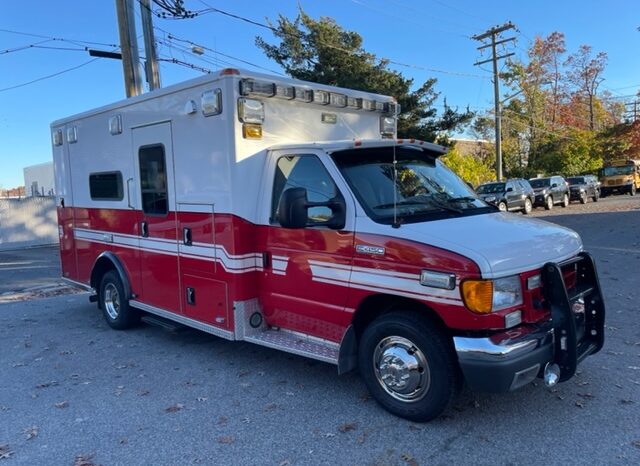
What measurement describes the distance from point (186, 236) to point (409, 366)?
2.85m

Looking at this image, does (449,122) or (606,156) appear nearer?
(449,122)

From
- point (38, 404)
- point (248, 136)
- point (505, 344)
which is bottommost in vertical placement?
point (38, 404)

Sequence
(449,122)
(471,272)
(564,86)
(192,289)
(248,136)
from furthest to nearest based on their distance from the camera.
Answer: (564,86) → (449,122) → (192,289) → (248,136) → (471,272)

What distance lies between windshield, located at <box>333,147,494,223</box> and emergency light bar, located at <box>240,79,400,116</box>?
1.09m

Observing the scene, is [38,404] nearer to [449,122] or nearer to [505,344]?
[505,344]

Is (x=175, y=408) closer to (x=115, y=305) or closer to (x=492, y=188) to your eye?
(x=115, y=305)

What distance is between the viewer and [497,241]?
12.4 ft

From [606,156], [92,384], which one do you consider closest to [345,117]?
[92,384]

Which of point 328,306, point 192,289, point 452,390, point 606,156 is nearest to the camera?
point 452,390

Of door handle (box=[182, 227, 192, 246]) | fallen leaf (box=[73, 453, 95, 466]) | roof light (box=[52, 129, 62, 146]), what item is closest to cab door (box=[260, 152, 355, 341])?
door handle (box=[182, 227, 192, 246])

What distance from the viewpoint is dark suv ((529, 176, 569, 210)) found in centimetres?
2792

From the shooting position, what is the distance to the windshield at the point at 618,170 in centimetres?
3766

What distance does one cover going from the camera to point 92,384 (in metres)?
5.14

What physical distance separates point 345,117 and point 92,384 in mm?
3861
